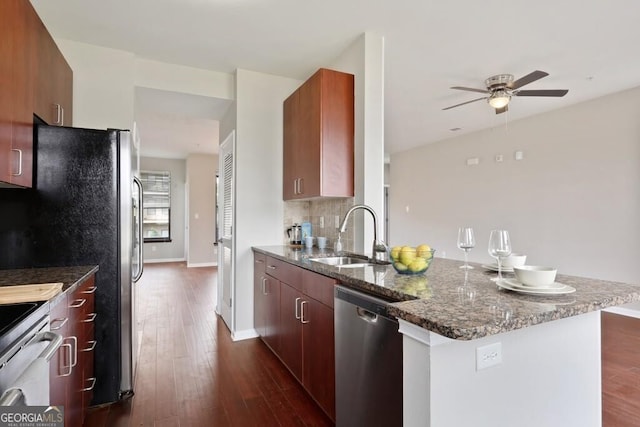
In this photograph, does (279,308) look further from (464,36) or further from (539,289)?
(464,36)

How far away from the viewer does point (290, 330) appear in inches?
96.4

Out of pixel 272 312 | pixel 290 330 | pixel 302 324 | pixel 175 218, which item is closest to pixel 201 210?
pixel 175 218

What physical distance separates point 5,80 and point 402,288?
6.74 ft

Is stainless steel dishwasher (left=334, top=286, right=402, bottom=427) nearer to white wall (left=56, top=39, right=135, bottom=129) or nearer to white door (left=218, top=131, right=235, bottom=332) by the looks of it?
white door (left=218, top=131, right=235, bottom=332)

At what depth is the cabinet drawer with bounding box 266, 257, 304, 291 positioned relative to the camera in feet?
7.63

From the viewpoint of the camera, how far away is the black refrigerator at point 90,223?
1.95 meters

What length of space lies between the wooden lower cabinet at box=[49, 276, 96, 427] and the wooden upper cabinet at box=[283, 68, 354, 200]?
1.72m

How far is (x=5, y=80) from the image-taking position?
154 cm

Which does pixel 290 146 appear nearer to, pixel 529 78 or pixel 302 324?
pixel 302 324

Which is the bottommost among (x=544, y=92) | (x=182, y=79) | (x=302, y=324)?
(x=302, y=324)

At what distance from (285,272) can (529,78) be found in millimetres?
2842

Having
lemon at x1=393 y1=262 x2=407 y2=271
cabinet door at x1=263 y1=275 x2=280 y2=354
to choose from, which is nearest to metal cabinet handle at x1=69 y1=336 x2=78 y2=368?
cabinet door at x1=263 y1=275 x2=280 y2=354

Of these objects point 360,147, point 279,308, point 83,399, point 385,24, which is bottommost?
point 83,399

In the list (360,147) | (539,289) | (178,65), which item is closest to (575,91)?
(360,147)
